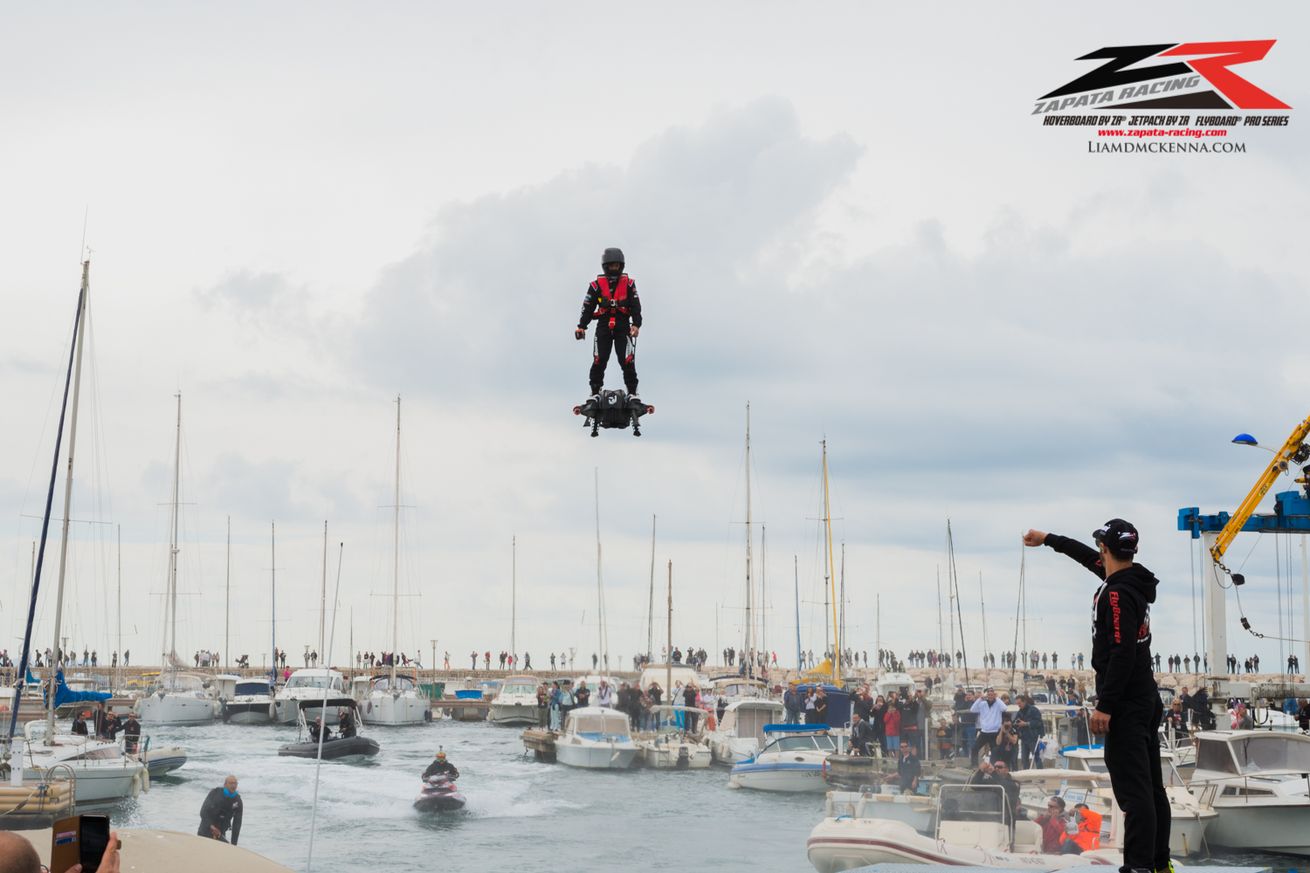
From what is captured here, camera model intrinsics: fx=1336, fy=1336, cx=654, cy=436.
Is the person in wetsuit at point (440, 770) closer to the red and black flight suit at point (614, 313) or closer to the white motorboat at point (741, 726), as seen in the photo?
the white motorboat at point (741, 726)

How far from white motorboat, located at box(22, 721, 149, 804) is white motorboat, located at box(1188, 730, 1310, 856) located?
31.1 metres

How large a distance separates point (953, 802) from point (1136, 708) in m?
16.7

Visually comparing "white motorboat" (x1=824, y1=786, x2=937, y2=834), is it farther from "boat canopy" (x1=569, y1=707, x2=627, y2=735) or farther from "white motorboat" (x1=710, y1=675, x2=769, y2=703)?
"white motorboat" (x1=710, y1=675, x2=769, y2=703)

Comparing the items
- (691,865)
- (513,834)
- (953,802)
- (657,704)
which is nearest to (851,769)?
(691,865)

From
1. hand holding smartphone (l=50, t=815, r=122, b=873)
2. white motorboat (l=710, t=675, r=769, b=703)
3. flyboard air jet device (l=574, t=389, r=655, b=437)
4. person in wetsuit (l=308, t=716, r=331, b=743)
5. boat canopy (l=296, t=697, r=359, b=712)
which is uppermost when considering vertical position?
flyboard air jet device (l=574, t=389, r=655, b=437)

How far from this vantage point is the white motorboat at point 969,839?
21.9 m

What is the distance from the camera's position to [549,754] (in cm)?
5616

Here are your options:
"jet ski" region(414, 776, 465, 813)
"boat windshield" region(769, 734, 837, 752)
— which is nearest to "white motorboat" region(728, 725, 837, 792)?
"boat windshield" region(769, 734, 837, 752)

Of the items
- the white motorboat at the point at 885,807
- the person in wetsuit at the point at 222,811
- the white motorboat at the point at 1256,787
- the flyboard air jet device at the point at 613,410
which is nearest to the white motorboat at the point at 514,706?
the person in wetsuit at the point at 222,811

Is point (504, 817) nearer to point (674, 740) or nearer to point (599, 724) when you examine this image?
point (599, 724)

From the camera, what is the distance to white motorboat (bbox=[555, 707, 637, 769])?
173ft

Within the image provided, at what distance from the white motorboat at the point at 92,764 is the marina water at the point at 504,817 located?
0.97 metres

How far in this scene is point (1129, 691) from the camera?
759 centimetres

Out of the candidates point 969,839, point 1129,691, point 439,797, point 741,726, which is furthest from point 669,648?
point 1129,691
